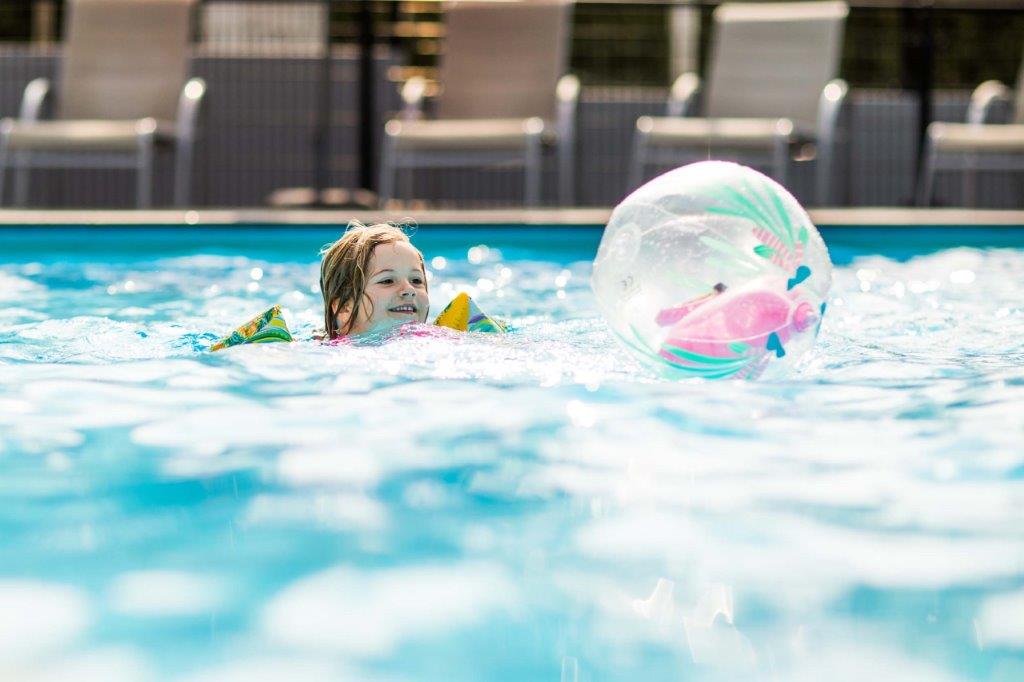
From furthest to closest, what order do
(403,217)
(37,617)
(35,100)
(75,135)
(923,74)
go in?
(923,74) < (35,100) < (75,135) < (403,217) < (37,617)

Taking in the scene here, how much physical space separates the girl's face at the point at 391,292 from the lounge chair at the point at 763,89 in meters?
3.32

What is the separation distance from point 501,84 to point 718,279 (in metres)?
4.57

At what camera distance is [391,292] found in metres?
2.93

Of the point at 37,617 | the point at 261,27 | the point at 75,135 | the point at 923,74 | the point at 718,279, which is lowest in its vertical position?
the point at 37,617

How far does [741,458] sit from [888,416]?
0.37 m

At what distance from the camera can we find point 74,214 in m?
5.62

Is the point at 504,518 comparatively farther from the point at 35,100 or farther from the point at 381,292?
the point at 35,100

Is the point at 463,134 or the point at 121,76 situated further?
the point at 121,76

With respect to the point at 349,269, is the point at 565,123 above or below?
above

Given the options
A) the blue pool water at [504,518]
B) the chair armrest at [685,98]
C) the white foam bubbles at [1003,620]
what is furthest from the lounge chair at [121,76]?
the white foam bubbles at [1003,620]

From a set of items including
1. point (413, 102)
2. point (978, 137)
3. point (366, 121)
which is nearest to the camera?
point (978, 137)

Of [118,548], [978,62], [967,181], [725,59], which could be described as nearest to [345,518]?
[118,548]

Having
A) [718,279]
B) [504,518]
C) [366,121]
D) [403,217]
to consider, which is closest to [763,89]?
[366,121]

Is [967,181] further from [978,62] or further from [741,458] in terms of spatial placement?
[741,458]
